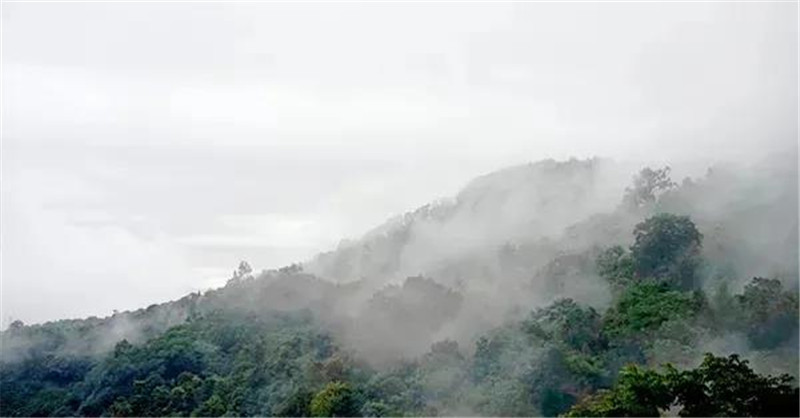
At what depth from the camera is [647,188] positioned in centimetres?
2912

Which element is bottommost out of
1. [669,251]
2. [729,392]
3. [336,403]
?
[729,392]

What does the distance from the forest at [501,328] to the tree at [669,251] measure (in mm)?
41

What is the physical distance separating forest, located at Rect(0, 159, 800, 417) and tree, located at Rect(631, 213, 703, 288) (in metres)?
0.04

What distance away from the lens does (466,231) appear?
3447cm

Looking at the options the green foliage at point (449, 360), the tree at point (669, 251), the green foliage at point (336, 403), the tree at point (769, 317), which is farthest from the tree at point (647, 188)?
the green foliage at point (336, 403)

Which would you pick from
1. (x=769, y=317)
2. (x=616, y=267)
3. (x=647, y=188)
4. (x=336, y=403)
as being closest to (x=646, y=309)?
(x=769, y=317)

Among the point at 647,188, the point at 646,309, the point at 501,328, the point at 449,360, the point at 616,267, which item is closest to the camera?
the point at 449,360

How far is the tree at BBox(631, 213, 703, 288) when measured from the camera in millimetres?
22172

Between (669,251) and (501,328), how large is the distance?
14.4 feet

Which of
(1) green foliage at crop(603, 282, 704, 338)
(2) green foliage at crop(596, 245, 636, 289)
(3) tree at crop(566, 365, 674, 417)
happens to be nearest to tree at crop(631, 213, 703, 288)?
(2) green foliage at crop(596, 245, 636, 289)

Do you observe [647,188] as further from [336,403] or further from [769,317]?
[336,403]

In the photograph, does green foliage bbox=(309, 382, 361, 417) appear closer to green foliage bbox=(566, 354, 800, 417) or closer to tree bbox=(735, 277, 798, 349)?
green foliage bbox=(566, 354, 800, 417)

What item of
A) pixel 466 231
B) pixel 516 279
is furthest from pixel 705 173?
pixel 516 279

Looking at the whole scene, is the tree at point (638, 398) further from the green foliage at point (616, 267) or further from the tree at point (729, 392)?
the green foliage at point (616, 267)
